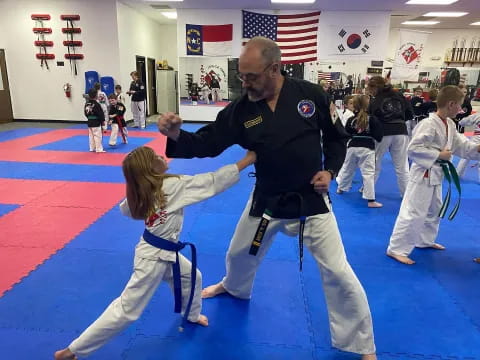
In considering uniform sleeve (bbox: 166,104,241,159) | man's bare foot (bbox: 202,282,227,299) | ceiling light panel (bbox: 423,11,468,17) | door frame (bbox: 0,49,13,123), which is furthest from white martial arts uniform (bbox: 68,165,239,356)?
ceiling light panel (bbox: 423,11,468,17)

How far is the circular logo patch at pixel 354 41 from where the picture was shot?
1139 cm

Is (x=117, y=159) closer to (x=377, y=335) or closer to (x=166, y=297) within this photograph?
(x=166, y=297)

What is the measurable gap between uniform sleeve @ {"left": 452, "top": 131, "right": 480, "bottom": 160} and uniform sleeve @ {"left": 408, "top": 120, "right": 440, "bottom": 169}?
200mm

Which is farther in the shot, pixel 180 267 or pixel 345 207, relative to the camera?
pixel 345 207

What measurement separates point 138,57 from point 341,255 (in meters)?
12.5

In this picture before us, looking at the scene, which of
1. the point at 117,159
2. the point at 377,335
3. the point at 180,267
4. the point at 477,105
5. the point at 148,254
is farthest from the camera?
the point at 477,105

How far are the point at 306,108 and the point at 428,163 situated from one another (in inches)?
63.8

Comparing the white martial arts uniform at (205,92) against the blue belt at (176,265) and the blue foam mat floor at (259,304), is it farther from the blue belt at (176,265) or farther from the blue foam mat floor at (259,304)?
the blue belt at (176,265)

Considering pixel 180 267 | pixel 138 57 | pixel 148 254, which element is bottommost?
pixel 180 267

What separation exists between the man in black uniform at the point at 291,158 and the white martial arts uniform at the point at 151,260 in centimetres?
20

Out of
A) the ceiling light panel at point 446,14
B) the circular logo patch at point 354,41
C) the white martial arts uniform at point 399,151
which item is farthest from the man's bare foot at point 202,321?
the ceiling light panel at point 446,14

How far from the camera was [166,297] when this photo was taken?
104 inches

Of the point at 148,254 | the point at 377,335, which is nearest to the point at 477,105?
the point at 377,335

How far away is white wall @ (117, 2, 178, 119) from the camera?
11.3 meters
